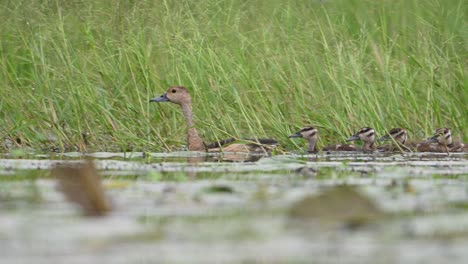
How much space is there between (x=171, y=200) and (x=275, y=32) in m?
6.62

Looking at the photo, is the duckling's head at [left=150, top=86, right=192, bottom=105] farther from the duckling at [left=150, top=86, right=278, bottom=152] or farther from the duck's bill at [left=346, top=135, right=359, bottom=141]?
the duck's bill at [left=346, top=135, right=359, bottom=141]

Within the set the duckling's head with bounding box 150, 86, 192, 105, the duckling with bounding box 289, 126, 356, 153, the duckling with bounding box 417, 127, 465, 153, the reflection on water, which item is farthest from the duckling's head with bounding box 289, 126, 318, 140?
the reflection on water

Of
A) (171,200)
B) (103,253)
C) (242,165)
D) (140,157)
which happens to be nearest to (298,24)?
(140,157)

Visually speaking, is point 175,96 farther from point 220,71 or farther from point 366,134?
point 366,134

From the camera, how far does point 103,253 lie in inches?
140

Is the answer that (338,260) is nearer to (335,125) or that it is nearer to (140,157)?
(140,157)

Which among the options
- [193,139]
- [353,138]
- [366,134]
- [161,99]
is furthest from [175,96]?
[366,134]

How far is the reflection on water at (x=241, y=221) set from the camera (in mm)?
3607

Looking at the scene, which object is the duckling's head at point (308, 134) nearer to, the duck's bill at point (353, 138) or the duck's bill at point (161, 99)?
the duck's bill at point (353, 138)

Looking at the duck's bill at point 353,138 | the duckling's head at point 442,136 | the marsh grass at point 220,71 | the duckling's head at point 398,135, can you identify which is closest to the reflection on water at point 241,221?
the duckling's head at point 442,136

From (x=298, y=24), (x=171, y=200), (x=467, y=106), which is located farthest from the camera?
(x=298, y=24)

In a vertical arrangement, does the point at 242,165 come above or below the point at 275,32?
below

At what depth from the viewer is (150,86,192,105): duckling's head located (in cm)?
1043

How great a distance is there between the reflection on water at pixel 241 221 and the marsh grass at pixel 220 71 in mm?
3511
